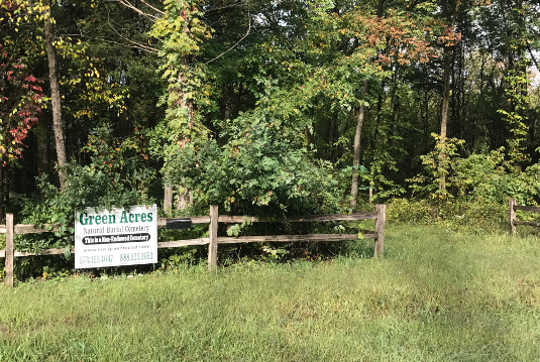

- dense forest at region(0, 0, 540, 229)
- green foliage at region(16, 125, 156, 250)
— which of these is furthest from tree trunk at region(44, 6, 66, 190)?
green foliage at region(16, 125, 156, 250)

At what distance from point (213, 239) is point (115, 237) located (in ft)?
5.85

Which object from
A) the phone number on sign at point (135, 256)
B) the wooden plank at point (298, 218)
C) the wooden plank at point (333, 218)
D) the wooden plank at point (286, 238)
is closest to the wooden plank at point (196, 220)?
the wooden plank at point (298, 218)

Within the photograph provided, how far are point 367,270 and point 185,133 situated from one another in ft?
16.8

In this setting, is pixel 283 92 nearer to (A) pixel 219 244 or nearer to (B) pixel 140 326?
(A) pixel 219 244

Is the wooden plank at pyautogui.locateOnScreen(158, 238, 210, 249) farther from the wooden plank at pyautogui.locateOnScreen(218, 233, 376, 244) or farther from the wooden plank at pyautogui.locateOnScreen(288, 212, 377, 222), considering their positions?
the wooden plank at pyautogui.locateOnScreen(288, 212, 377, 222)

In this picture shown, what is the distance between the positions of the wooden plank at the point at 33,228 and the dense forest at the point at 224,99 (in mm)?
186

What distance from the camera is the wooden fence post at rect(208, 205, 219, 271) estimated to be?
8.34m

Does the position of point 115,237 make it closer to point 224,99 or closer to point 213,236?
point 213,236

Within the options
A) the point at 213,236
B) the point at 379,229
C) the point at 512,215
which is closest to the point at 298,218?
the point at 213,236

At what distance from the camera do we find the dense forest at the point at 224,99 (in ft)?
28.1

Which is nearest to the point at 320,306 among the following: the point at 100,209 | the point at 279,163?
the point at 279,163

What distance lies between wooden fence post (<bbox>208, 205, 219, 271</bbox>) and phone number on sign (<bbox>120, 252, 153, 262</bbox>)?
43.6 inches

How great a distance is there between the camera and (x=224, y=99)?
64.6ft

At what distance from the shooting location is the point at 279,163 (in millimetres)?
8242
